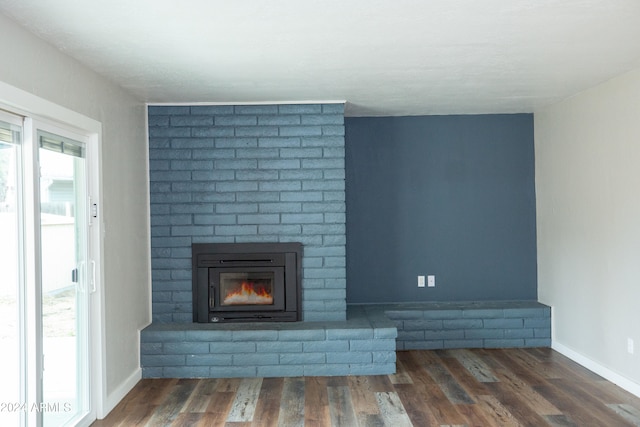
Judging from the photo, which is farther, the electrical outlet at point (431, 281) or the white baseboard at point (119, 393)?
the electrical outlet at point (431, 281)

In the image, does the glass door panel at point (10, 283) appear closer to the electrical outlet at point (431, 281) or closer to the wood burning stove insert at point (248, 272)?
the wood burning stove insert at point (248, 272)

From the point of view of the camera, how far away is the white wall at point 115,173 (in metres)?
3.14

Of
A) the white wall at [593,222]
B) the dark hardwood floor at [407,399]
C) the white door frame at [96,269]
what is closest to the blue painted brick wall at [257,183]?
the dark hardwood floor at [407,399]

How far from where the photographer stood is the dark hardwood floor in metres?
3.92

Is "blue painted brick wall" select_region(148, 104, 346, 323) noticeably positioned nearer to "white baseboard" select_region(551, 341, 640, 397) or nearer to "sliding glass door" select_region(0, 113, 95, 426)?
"sliding glass door" select_region(0, 113, 95, 426)

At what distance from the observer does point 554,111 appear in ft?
18.6

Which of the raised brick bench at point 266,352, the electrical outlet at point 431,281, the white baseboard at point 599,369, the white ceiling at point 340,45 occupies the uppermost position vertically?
the white ceiling at point 340,45

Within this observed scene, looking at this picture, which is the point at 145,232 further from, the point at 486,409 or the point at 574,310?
the point at 574,310

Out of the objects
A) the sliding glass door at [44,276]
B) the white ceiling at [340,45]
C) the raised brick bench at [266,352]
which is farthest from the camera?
the raised brick bench at [266,352]

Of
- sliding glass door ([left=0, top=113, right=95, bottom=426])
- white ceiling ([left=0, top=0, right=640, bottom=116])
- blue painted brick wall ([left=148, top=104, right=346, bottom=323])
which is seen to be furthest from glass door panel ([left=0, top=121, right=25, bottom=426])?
blue painted brick wall ([left=148, top=104, right=346, bottom=323])

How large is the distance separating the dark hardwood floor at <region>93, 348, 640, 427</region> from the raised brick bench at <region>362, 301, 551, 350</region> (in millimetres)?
485

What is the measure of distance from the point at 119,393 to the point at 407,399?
6.99 ft

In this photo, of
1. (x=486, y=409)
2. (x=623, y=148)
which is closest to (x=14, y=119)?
(x=486, y=409)

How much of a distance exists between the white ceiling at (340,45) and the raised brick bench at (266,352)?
2002 millimetres
